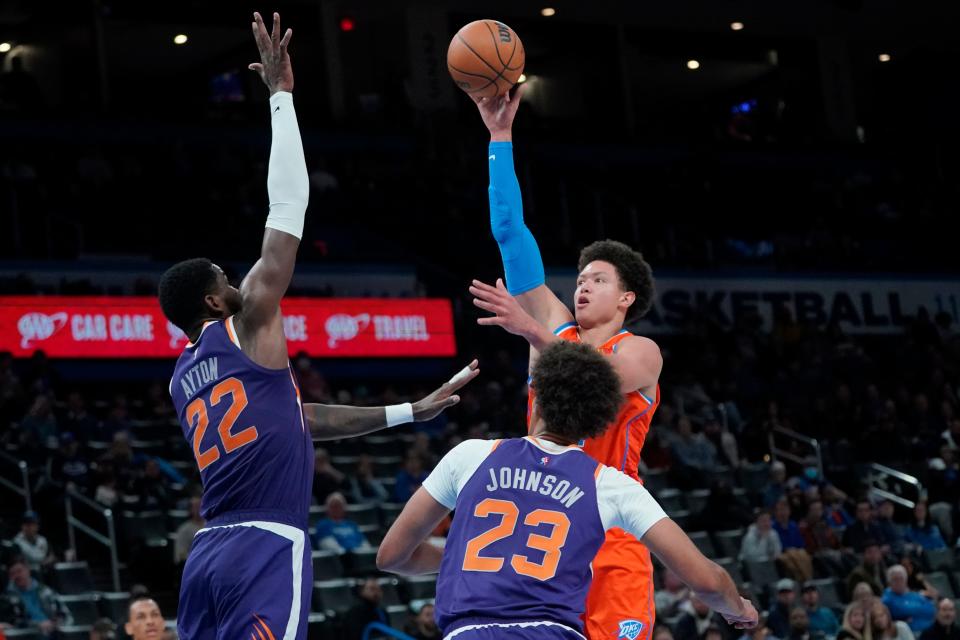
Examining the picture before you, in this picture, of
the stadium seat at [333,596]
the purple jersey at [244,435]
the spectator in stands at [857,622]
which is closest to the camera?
the purple jersey at [244,435]

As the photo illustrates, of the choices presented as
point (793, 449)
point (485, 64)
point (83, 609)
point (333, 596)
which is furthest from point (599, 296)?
point (793, 449)

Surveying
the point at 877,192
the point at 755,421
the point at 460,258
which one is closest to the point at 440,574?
the point at 755,421

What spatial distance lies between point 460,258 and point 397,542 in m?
19.5

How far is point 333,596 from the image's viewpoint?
1410 cm

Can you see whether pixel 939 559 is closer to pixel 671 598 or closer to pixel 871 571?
pixel 871 571

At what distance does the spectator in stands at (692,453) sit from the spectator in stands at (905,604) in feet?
11.9

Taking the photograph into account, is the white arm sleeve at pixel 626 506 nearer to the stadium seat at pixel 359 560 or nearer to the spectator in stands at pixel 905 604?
the stadium seat at pixel 359 560

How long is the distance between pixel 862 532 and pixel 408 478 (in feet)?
19.7

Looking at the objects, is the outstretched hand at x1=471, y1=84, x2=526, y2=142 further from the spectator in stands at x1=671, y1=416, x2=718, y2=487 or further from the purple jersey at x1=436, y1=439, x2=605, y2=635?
the spectator in stands at x1=671, y1=416, x2=718, y2=487

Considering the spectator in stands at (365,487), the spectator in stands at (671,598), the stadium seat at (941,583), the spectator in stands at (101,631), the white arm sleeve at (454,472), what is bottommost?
the stadium seat at (941,583)

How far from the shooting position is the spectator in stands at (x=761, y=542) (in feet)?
56.5

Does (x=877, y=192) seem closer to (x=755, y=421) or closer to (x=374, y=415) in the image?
(x=755, y=421)

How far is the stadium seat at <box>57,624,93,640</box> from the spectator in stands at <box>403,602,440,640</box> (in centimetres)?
288

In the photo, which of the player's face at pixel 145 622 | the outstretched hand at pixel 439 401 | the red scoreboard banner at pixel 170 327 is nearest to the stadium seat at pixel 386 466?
the red scoreboard banner at pixel 170 327
